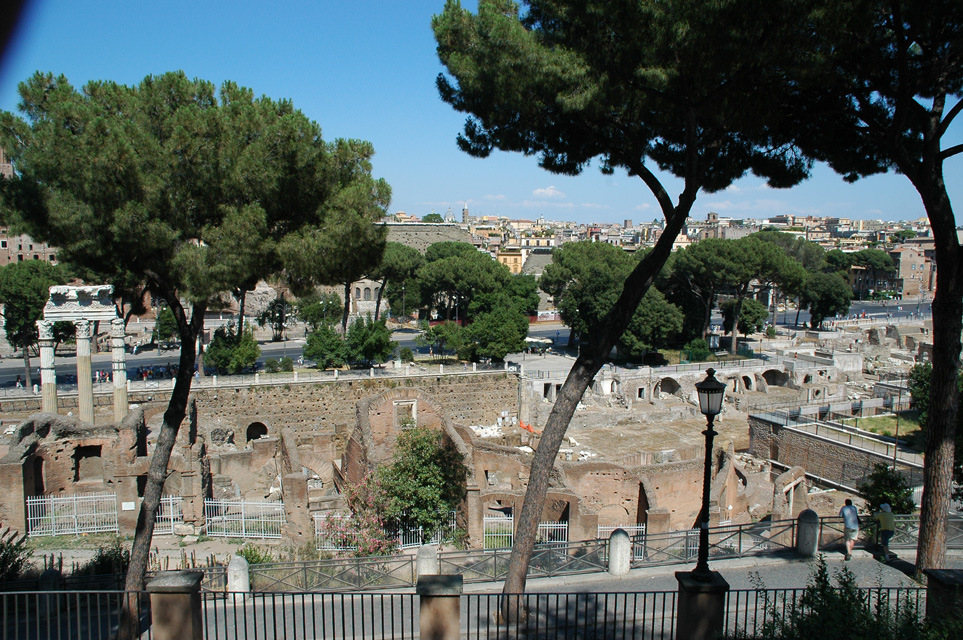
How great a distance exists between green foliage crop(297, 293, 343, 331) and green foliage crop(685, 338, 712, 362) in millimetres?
21070

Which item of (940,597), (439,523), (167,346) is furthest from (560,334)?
(940,597)

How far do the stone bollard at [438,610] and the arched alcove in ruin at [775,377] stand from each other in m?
33.6

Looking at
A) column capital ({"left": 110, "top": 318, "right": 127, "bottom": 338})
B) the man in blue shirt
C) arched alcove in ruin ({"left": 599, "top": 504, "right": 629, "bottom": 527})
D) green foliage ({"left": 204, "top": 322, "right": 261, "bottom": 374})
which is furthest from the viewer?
green foliage ({"left": 204, "top": 322, "right": 261, "bottom": 374})

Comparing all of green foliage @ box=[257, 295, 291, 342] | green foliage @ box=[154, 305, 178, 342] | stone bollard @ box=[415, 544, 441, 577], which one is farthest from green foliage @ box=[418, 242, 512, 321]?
stone bollard @ box=[415, 544, 441, 577]

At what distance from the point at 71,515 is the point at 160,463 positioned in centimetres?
607

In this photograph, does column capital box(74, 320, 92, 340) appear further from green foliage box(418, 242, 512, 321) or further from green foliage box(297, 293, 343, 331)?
green foliage box(418, 242, 512, 321)

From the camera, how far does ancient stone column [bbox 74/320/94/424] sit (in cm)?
1861

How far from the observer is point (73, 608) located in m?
7.57

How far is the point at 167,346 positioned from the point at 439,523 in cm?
2997

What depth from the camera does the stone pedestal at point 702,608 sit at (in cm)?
560

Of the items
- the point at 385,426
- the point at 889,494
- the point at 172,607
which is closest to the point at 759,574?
the point at 889,494

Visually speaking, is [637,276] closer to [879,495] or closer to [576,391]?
[576,391]

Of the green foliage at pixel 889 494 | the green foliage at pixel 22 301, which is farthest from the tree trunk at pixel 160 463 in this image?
the green foliage at pixel 22 301

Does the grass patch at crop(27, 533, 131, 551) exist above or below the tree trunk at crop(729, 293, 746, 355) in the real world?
below
